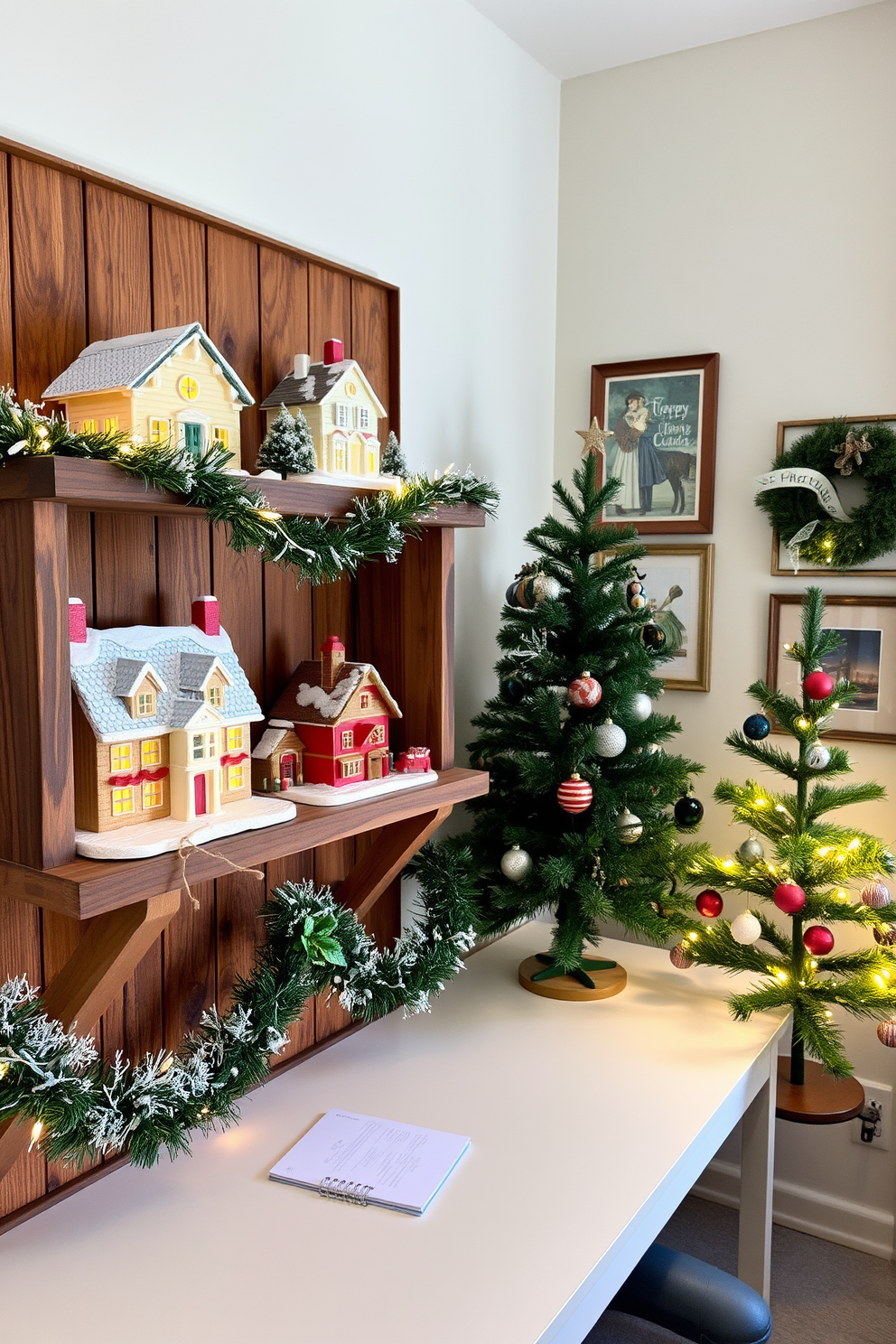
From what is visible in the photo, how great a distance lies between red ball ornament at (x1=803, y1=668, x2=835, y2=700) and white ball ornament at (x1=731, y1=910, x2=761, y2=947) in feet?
1.40

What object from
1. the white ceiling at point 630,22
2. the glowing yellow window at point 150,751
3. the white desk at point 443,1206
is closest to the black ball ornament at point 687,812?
the white desk at point 443,1206

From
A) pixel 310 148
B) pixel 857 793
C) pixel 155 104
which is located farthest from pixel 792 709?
pixel 155 104

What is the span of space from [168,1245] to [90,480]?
88 cm

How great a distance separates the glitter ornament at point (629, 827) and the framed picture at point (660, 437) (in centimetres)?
78

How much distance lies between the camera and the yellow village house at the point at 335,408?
1.41 meters

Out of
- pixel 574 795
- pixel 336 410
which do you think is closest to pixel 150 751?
pixel 336 410

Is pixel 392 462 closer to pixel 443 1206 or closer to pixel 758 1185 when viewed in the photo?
pixel 443 1206

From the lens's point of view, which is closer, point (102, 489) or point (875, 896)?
point (102, 489)

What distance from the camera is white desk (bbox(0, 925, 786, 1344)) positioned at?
1101 millimetres

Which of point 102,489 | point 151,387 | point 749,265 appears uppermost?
point 749,265

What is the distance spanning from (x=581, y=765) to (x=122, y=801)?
0.93 m

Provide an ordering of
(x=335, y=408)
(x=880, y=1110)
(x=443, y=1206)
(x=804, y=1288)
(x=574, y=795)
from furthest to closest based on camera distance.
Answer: (x=880, y=1110)
(x=804, y=1288)
(x=574, y=795)
(x=335, y=408)
(x=443, y=1206)

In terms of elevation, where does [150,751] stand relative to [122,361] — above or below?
below

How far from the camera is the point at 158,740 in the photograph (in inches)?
47.6
